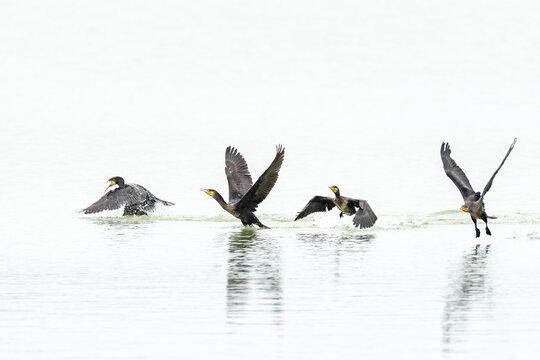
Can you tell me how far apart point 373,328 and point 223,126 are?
31.1 metres

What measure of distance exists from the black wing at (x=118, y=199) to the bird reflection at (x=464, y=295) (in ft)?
26.3

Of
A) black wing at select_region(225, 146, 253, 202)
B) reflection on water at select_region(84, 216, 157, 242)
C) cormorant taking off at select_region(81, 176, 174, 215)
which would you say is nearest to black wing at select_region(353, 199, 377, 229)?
black wing at select_region(225, 146, 253, 202)

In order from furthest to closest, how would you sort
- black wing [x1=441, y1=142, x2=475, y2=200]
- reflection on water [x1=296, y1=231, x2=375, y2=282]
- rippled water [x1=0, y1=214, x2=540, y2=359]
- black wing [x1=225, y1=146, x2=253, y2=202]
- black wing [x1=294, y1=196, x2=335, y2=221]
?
black wing [x1=225, y1=146, x2=253, y2=202]
black wing [x1=294, y1=196, x2=335, y2=221]
black wing [x1=441, y1=142, x2=475, y2=200]
reflection on water [x1=296, y1=231, x2=375, y2=282]
rippled water [x1=0, y1=214, x2=540, y2=359]

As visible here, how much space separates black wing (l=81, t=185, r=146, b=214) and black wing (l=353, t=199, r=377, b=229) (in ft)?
15.2

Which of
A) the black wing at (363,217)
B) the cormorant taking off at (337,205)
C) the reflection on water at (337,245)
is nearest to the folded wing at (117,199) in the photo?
the cormorant taking off at (337,205)

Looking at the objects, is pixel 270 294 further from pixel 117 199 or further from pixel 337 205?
pixel 117 199

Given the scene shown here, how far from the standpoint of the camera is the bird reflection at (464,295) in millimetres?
11250

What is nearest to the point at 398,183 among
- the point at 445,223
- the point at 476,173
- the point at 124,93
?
the point at 476,173

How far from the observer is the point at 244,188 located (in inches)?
888

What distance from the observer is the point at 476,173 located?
29.7m

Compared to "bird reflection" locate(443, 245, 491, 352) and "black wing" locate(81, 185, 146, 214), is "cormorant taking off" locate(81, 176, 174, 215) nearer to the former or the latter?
"black wing" locate(81, 185, 146, 214)

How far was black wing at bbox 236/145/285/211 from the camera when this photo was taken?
19312mm

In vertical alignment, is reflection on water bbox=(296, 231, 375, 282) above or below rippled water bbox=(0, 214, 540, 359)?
above

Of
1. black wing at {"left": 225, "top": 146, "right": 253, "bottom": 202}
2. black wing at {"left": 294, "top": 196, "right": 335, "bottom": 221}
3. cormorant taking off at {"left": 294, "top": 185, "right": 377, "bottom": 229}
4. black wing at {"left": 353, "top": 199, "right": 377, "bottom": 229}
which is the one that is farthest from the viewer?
black wing at {"left": 225, "top": 146, "right": 253, "bottom": 202}
